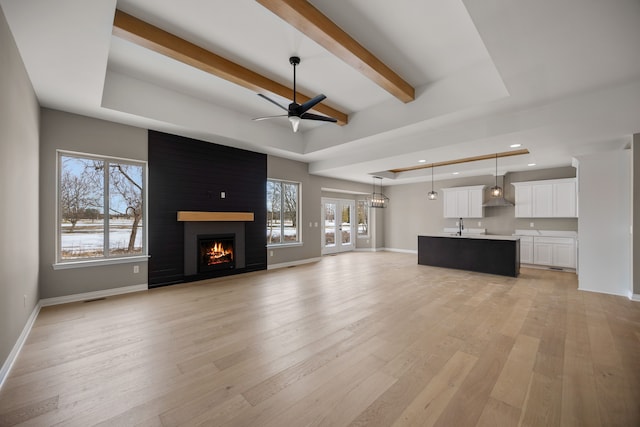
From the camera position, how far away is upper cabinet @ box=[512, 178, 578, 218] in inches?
257

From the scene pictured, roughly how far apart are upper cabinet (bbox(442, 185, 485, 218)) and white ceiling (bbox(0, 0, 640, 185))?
253cm

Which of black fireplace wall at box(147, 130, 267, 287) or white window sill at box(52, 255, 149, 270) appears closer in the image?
white window sill at box(52, 255, 149, 270)

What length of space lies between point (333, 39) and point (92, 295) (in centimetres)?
Result: 508

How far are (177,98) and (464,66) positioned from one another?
4387 mm

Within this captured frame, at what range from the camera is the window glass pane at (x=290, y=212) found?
24.1 ft

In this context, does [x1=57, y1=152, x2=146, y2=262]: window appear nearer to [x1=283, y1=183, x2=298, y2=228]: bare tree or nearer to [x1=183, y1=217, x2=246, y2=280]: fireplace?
[x1=183, y1=217, x2=246, y2=280]: fireplace

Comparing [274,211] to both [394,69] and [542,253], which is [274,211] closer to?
[394,69]

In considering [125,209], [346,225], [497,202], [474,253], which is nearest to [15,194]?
[125,209]

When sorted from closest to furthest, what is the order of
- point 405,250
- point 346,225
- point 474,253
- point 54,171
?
point 54,171, point 474,253, point 405,250, point 346,225

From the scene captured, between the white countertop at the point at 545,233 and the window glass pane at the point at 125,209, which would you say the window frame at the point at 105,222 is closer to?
the window glass pane at the point at 125,209

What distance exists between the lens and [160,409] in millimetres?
1820

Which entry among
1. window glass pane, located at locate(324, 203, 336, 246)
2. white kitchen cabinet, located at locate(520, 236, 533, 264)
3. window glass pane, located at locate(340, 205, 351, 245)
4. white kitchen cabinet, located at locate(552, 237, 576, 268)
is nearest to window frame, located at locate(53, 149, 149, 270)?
window glass pane, located at locate(324, 203, 336, 246)

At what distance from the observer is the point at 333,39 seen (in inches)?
112

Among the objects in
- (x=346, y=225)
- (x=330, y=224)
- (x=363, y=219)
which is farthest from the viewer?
(x=363, y=219)
